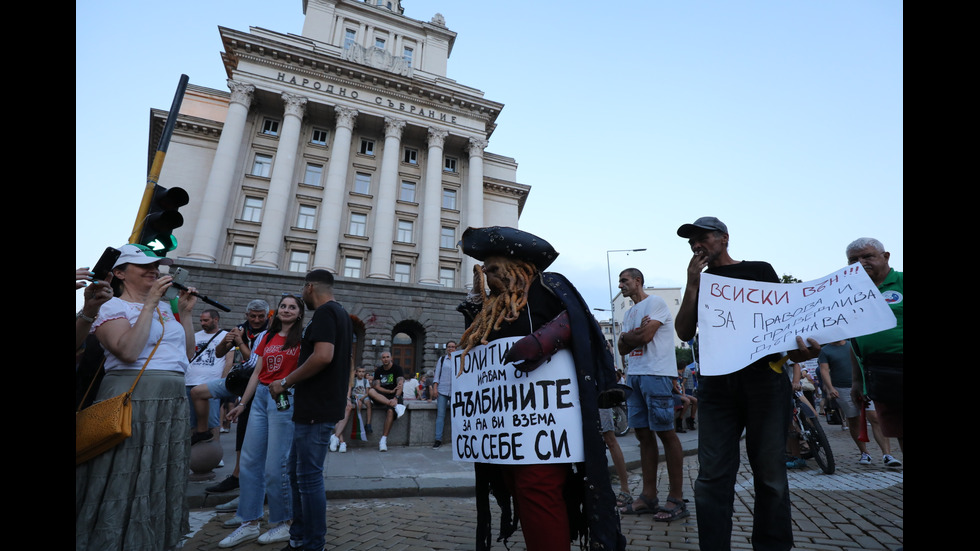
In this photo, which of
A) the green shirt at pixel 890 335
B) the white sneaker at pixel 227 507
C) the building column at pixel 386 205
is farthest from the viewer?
the building column at pixel 386 205

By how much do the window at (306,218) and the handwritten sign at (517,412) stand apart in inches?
1035

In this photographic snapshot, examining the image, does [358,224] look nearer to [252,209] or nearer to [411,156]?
[252,209]

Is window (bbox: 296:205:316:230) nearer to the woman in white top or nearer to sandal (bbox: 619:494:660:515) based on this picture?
the woman in white top

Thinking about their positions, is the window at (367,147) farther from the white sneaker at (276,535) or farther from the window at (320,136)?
the white sneaker at (276,535)

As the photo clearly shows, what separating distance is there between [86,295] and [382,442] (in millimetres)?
5428

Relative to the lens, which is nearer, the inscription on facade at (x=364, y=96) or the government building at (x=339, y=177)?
the government building at (x=339, y=177)

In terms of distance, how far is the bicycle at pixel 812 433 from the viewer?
16.6 feet

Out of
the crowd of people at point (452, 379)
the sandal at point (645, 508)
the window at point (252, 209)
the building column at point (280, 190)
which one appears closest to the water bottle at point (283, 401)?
the crowd of people at point (452, 379)

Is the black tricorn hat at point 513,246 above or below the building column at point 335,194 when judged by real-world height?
below

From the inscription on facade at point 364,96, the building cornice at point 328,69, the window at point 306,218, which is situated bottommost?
the window at point 306,218

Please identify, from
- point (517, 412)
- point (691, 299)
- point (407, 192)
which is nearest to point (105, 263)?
point (517, 412)

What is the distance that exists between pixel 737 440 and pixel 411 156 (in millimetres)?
30231

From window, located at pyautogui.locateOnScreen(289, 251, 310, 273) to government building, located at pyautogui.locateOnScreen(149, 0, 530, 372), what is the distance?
7cm
